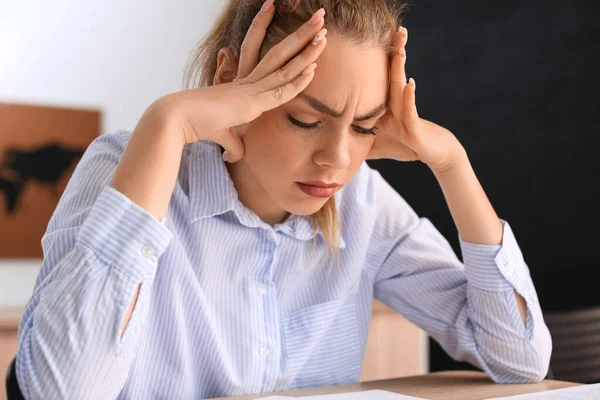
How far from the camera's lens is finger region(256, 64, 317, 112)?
1084 mm

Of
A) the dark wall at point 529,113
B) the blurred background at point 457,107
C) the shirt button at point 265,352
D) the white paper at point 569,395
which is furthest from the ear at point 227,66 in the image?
the dark wall at point 529,113

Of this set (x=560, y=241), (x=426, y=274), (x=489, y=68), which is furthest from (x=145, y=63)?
(x=426, y=274)

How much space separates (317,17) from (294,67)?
0.08 metres

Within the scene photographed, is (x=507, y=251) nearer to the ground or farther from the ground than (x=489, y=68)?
nearer to the ground

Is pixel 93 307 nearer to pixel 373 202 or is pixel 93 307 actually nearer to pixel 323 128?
pixel 323 128

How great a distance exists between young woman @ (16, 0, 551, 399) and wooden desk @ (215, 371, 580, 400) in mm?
52

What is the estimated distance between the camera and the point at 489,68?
3.07 m

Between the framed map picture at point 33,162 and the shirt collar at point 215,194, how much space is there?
1.93 meters

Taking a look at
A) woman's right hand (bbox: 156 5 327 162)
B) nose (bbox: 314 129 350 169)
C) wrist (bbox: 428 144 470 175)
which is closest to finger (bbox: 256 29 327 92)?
woman's right hand (bbox: 156 5 327 162)

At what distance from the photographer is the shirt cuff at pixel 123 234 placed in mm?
980

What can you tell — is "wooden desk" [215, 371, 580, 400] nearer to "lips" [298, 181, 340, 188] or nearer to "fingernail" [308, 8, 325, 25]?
"lips" [298, 181, 340, 188]

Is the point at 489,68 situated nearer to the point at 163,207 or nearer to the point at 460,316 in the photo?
the point at 460,316

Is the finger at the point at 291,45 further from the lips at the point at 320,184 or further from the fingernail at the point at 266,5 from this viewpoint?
the lips at the point at 320,184

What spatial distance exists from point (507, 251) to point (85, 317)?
0.77 meters
